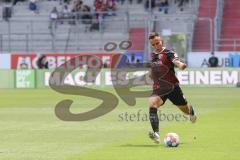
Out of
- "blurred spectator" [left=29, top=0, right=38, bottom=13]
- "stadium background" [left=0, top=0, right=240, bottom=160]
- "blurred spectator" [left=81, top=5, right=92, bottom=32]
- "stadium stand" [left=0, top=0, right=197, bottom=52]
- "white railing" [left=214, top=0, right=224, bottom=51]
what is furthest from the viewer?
"blurred spectator" [left=29, top=0, right=38, bottom=13]

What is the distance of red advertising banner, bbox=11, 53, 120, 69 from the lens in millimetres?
48125

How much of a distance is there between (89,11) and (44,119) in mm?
Answer: 31114

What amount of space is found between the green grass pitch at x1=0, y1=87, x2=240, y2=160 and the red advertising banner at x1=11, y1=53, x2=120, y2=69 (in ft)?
57.3

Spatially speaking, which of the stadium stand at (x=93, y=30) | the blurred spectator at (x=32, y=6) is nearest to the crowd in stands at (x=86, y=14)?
the stadium stand at (x=93, y=30)

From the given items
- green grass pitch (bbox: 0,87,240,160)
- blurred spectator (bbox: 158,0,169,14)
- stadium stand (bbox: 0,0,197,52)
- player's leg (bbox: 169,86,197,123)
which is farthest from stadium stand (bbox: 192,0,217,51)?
player's leg (bbox: 169,86,197,123)

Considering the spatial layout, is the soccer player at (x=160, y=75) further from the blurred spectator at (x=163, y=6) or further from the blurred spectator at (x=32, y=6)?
the blurred spectator at (x=32, y=6)

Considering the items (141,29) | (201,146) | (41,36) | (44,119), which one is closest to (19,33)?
(41,36)

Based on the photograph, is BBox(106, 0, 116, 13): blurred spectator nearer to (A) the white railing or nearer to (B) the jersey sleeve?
(A) the white railing

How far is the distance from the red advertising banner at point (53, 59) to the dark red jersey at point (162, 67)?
1240 inches

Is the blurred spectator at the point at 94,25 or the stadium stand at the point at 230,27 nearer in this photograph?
the stadium stand at the point at 230,27

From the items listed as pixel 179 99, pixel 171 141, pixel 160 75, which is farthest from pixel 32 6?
pixel 171 141

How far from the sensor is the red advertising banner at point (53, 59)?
48.1 metres

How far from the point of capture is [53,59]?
49.8m

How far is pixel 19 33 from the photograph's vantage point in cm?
5259
